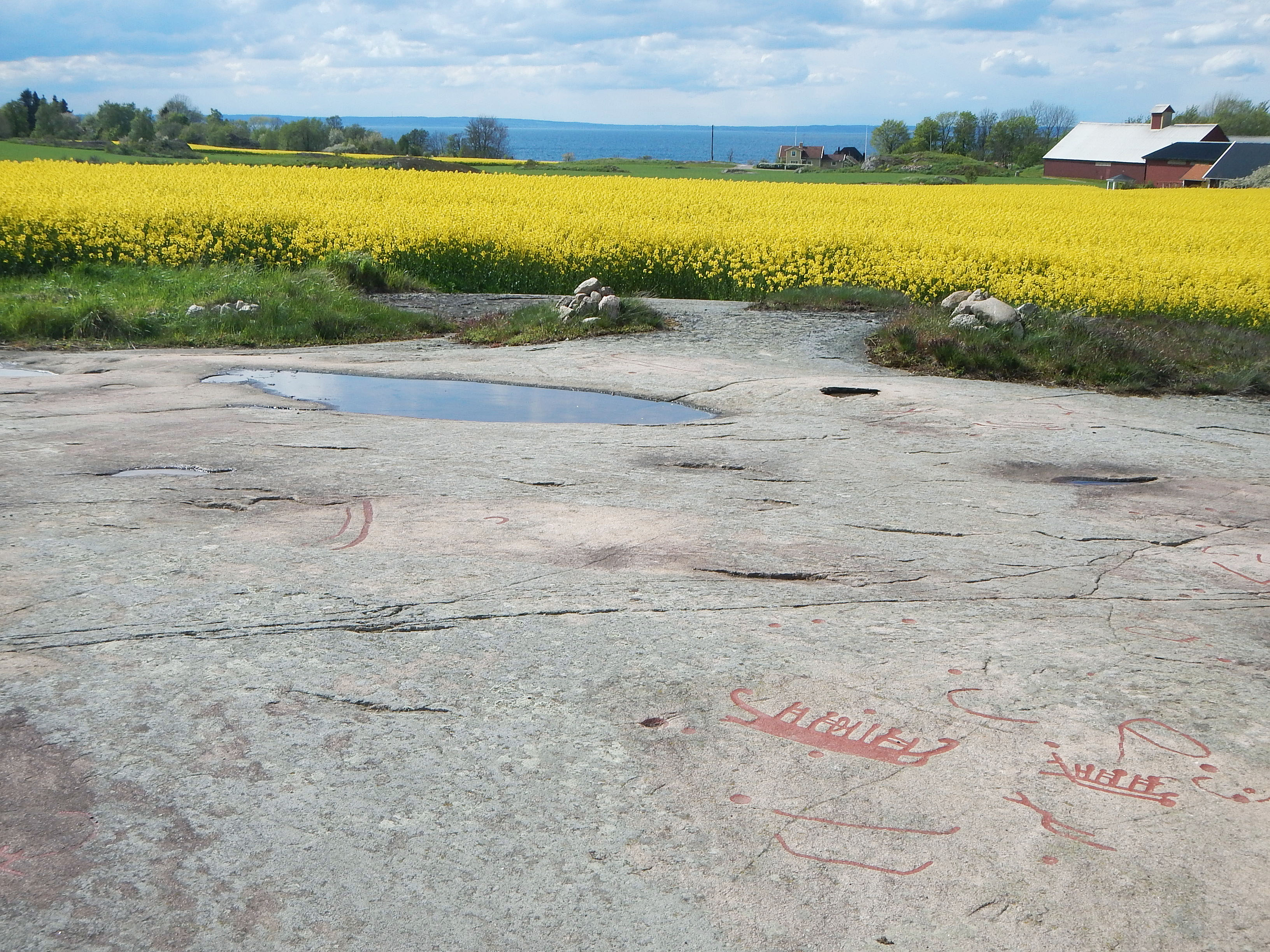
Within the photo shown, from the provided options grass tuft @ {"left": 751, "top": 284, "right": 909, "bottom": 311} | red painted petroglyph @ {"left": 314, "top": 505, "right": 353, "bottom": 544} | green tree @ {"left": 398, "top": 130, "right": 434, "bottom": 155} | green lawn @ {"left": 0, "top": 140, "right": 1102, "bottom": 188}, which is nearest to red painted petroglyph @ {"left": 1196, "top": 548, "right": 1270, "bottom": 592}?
red painted petroglyph @ {"left": 314, "top": 505, "right": 353, "bottom": 544}

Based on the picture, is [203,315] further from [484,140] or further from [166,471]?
[484,140]

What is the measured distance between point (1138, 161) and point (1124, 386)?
67.8 metres

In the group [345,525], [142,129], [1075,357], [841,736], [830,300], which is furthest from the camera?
[142,129]

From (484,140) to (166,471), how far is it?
3598 inches

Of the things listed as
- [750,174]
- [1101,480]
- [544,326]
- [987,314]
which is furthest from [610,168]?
[1101,480]

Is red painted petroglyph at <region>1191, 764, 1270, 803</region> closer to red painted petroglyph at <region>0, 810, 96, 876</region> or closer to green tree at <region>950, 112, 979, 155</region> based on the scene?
red painted petroglyph at <region>0, 810, 96, 876</region>

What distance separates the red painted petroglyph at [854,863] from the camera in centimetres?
265

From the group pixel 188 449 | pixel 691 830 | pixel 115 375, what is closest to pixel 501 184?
pixel 115 375

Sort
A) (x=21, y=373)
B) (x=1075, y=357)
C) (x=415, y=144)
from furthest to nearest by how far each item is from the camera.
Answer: (x=415, y=144), (x=1075, y=357), (x=21, y=373)

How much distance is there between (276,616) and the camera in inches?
156

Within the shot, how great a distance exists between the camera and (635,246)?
15922mm

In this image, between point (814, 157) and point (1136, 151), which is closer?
point (1136, 151)

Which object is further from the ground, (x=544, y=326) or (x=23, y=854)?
(x=544, y=326)

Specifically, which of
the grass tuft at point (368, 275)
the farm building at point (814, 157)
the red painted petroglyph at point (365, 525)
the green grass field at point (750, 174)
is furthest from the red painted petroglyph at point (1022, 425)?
the farm building at point (814, 157)
